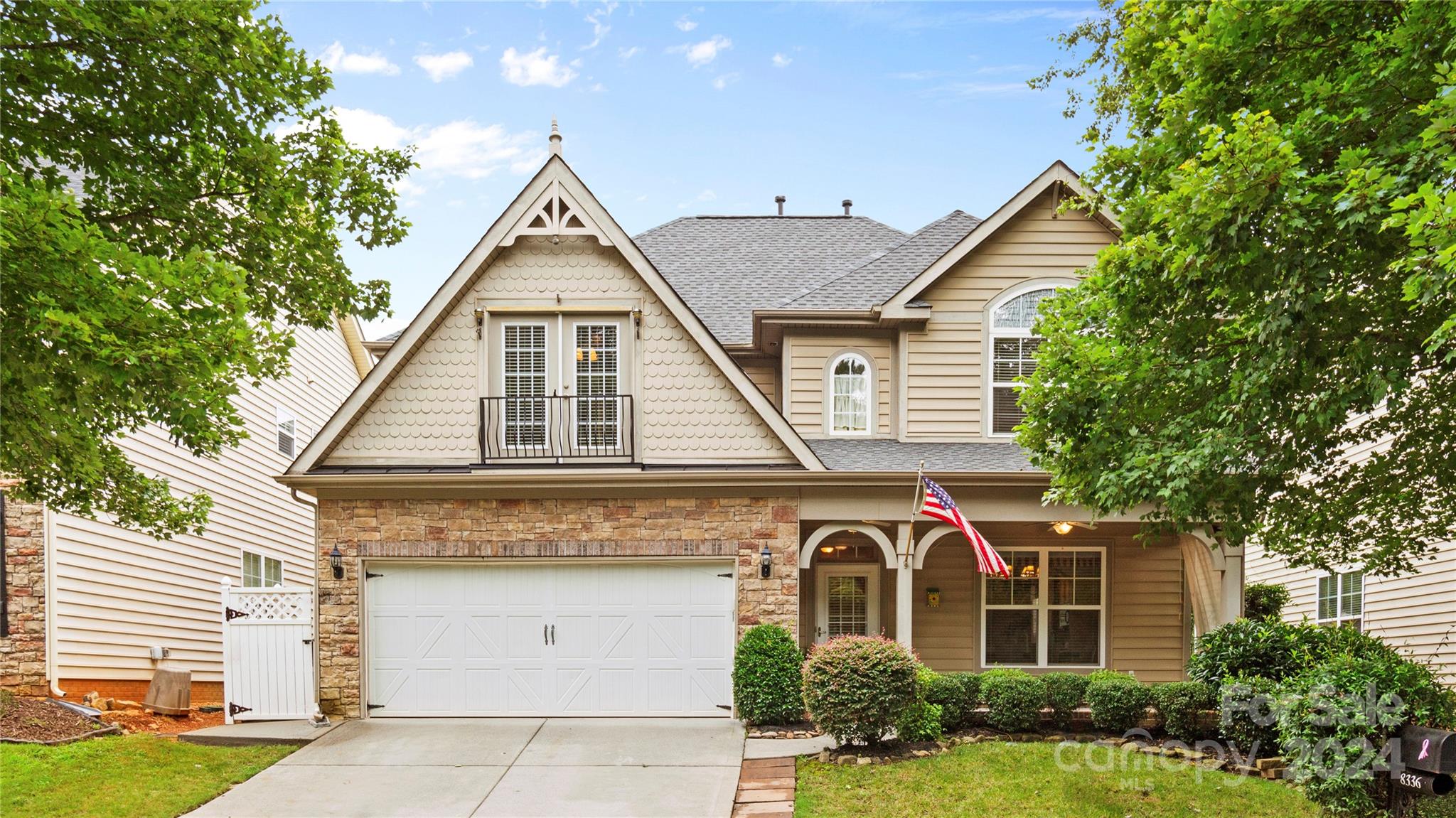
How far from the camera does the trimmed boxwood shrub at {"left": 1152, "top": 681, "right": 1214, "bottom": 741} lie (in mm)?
10078

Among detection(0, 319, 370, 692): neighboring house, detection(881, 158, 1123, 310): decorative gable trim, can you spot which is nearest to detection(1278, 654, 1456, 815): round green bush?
detection(881, 158, 1123, 310): decorative gable trim

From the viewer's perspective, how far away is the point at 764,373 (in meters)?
13.8

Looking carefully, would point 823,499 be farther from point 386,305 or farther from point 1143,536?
point 386,305

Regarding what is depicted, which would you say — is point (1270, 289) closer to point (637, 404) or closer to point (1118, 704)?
point (1118, 704)

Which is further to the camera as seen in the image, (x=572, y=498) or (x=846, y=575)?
(x=846, y=575)

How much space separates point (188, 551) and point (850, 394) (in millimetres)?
10173

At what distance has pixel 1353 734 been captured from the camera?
7.35m

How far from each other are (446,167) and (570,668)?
8303 millimetres

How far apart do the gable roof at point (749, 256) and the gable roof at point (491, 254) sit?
2006 millimetres

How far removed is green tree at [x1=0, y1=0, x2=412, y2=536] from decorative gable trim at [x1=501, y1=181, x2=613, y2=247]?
214cm

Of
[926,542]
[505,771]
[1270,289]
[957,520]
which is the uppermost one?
[1270,289]

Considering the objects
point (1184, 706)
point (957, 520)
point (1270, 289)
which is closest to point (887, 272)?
point (957, 520)

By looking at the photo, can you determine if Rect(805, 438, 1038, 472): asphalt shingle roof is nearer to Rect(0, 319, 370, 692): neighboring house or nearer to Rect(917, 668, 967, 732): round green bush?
Rect(917, 668, 967, 732): round green bush

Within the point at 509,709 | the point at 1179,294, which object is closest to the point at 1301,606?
the point at 1179,294
